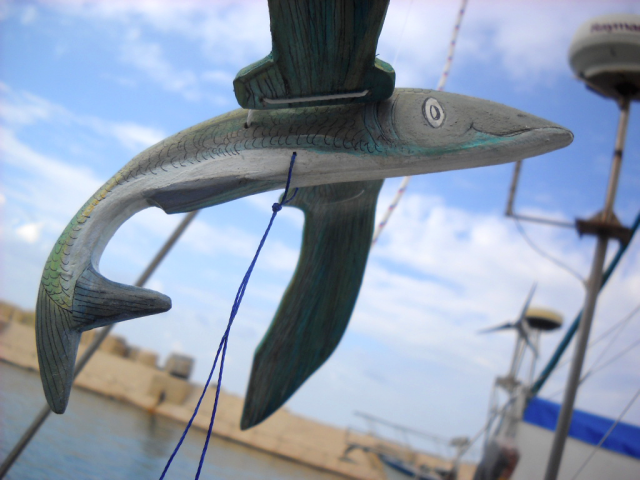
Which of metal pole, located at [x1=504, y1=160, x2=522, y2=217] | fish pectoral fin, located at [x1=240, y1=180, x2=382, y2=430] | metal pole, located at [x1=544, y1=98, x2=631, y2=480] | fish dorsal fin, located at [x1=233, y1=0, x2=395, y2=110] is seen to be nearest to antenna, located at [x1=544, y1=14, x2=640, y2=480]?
metal pole, located at [x1=544, y1=98, x2=631, y2=480]

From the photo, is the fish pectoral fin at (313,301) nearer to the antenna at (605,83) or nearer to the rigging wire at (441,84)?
the rigging wire at (441,84)

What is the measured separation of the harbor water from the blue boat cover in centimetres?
425

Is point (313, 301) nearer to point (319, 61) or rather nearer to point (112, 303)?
point (112, 303)

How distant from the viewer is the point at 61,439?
242 inches

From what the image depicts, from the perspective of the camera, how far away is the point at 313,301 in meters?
3.25

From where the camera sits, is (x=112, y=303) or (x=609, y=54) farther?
(x=609, y=54)

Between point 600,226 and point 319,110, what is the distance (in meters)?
5.51

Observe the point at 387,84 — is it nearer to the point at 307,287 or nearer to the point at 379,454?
the point at 307,287

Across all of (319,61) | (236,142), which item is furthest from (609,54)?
(236,142)

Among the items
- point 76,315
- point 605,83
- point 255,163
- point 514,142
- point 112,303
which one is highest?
point 605,83

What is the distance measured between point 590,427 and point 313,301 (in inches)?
261

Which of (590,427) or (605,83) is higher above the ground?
(605,83)

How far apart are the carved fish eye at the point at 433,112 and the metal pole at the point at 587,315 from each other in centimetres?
476

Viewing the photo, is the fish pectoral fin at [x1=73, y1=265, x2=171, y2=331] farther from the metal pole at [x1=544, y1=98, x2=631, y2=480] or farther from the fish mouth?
the metal pole at [x1=544, y1=98, x2=631, y2=480]
